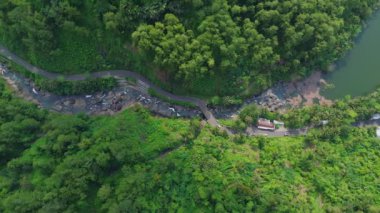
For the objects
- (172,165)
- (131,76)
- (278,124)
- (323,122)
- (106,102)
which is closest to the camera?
(172,165)

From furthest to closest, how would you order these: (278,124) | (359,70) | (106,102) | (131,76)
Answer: (359,70) → (131,76) → (106,102) → (278,124)

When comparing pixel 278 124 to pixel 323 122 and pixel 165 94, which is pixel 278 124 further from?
pixel 165 94

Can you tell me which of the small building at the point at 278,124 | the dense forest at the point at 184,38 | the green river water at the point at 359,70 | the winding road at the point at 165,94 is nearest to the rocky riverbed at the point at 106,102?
the winding road at the point at 165,94

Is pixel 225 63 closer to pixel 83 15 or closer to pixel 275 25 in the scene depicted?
pixel 275 25

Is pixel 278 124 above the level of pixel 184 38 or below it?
below

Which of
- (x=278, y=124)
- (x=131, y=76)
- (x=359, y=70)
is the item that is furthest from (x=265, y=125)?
(x=131, y=76)

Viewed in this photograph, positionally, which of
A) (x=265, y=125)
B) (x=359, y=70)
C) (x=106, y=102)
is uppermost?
(x=359, y=70)

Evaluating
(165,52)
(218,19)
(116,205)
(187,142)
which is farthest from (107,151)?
(218,19)

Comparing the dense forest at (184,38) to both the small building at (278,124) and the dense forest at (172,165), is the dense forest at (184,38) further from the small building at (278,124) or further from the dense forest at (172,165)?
the dense forest at (172,165)
